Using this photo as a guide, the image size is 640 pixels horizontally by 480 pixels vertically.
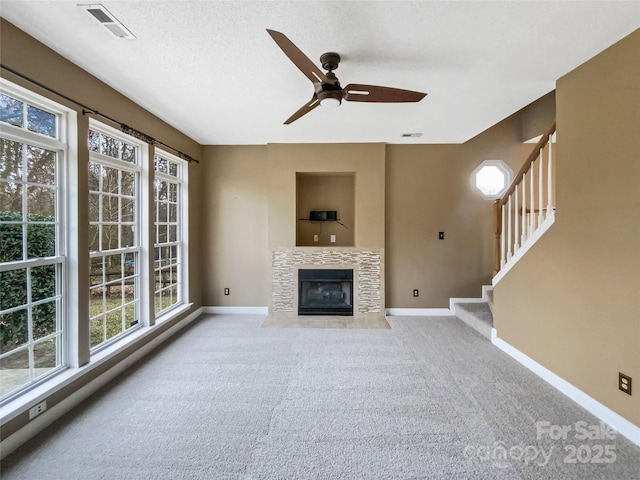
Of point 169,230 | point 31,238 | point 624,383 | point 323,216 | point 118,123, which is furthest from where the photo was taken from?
point 323,216

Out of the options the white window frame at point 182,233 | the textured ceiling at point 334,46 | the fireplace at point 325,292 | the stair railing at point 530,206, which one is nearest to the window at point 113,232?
the textured ceiling at point 334,46

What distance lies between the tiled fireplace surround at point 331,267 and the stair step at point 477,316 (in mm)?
1144

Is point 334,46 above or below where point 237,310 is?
above

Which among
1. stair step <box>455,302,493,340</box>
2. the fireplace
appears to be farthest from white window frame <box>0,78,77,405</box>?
stair step <box>455,302,493,340</box>

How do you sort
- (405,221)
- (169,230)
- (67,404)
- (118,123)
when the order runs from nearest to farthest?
(67,404)
(118,123)
(169,230)
(405,221)

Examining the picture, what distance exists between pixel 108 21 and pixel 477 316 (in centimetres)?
463

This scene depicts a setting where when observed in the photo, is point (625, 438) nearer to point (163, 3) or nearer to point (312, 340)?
point (312, 340)

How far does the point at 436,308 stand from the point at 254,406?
324 cm

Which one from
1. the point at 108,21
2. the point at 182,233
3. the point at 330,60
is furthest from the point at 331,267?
the point at 108,21

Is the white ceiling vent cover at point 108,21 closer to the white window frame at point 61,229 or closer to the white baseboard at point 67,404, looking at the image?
the white window frame at point 61,229

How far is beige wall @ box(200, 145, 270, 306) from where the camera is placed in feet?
14.6

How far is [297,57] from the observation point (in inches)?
64.6

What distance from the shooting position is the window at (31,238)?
1838 mm

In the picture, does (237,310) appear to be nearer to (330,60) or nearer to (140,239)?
(140,239)
